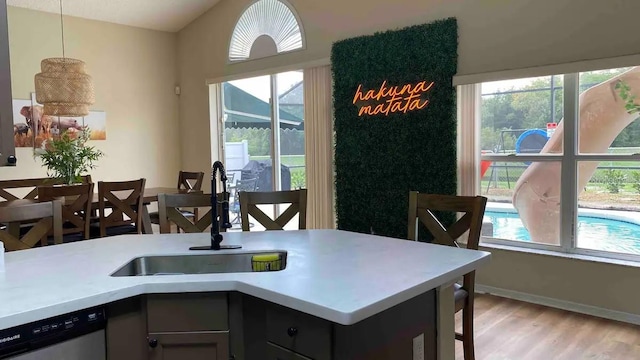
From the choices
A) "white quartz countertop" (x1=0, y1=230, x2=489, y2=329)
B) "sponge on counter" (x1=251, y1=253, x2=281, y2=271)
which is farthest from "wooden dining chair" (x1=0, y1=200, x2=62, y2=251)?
"sponge on counter" (x1=251, y1=253, x2=281, y2=271)

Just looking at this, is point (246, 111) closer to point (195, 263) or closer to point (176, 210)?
point (176, 210)

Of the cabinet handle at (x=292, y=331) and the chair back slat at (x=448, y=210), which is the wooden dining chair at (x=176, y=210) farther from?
the cabinet handle at (x=292, y=331)

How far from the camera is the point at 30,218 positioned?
2.54 metres

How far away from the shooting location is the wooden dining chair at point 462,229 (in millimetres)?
2562

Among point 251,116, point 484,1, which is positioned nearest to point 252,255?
point 484,1

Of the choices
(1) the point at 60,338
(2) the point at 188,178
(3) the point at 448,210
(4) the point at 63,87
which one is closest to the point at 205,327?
(1) the point at 60,338

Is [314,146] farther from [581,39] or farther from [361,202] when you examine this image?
[581,39]

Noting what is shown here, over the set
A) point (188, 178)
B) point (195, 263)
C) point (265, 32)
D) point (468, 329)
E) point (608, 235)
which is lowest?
point (468, 329)

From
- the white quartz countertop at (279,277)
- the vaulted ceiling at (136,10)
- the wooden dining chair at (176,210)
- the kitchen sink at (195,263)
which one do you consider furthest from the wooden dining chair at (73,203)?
the vaulted ceiling at (136,10)

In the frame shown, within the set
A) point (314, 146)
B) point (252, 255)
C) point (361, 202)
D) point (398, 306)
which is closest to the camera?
point (398, 306)

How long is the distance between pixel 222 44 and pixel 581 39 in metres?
4.66

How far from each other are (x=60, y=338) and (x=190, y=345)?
1.37 feet

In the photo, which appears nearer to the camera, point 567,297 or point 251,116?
point 567,297

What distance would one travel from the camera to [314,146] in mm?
5746
